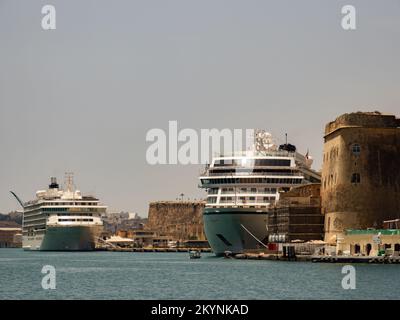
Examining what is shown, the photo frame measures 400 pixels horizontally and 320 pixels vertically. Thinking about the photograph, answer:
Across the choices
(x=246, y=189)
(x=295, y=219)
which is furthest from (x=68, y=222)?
(x=295, y=219)

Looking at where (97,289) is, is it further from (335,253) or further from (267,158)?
(267,158)

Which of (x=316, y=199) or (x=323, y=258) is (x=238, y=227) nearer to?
(x=316, y=199)

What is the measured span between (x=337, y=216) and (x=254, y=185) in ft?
58.3

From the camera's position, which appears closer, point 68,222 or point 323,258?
point 323,258

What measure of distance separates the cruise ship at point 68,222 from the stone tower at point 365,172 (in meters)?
84.7

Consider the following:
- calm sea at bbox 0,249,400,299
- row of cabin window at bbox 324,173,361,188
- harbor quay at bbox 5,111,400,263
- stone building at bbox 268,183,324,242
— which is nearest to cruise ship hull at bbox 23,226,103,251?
harbor quay at bbox 5,111,400,263

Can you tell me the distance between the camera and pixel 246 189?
122000 mm

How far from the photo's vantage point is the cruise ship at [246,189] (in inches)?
4552

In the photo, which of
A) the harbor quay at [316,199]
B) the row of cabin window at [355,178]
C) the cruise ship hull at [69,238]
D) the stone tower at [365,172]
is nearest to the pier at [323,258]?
the harbor quay at [316,199]

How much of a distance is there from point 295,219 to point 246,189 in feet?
43.0

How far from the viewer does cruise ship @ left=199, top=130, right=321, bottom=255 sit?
11562cm
